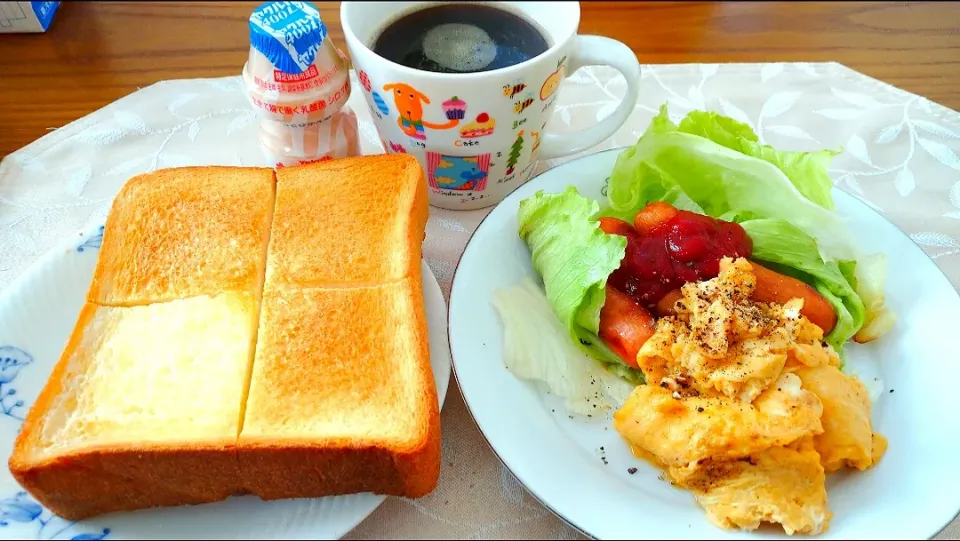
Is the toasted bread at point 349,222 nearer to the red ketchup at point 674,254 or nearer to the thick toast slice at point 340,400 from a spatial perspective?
the thick toast slice at point 340,400

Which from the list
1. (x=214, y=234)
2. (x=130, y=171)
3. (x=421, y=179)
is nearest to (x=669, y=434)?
(x=421, y=179)

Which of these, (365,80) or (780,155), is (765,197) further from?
(365,80)

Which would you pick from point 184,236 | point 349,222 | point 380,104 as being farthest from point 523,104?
point 184,236

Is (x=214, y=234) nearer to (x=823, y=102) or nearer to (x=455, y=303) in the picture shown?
(x=455, y=303)

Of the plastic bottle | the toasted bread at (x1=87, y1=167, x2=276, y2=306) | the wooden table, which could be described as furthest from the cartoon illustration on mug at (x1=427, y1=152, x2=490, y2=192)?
the wooden table

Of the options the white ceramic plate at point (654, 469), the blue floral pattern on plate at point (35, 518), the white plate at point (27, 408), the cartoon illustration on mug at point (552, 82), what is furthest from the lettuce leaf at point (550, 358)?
the blue floral pattern on plate at point (35, 518)

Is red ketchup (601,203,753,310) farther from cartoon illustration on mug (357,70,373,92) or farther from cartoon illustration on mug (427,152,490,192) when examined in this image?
cartoon illustration on mug (357,70,373,92)
